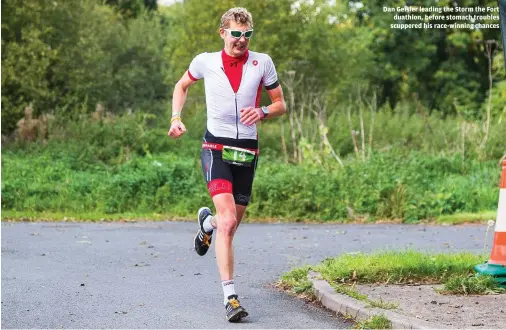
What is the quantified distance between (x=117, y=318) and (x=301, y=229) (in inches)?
308

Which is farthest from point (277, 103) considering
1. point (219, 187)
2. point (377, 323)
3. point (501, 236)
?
point (501, 236)

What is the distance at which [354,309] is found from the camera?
7027 mm

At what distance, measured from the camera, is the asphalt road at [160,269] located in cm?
721

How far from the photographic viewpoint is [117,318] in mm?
7125

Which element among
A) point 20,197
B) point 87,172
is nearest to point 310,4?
point 87,172

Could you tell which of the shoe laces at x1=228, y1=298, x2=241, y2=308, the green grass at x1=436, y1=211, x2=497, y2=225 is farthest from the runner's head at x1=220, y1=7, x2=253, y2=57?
the green grass at x1=436, y1=211, x2=497, y2=225

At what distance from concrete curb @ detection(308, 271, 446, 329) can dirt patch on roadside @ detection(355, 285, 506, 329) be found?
0.14 meters

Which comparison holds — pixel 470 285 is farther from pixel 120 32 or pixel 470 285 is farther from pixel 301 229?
pixel 120 32

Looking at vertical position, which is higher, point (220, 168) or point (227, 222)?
point (220, 168)

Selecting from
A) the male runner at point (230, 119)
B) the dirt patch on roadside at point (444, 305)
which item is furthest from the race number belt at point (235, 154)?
the dirt patch on roadside at point (444, 305)

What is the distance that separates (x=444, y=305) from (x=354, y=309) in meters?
0.69

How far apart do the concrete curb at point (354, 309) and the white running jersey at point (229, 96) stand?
134 cm

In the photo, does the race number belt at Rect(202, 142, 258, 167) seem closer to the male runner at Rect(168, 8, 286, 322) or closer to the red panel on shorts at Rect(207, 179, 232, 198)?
the male runner at Rect(168, 8, 286, 322)

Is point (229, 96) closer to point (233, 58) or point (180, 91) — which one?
point (233, 58)
